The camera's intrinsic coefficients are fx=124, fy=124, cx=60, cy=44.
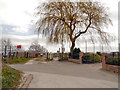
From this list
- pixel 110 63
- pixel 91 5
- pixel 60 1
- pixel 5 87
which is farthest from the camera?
pixel 60 1

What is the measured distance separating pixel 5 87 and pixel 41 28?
1528cm

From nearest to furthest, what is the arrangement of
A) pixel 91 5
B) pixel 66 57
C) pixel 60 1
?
pixel 91 5
pixel 60 1
pixel 66 57

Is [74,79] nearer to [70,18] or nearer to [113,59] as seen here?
[113,59]

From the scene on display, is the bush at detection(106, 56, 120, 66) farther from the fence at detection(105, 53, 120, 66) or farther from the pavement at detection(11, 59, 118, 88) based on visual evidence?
the pavement at detection(11, 59, 118, 88)

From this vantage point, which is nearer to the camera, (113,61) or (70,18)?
(113,61)

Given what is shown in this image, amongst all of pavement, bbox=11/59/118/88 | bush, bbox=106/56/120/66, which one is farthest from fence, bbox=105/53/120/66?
pavement, bbox=11/59/118/88

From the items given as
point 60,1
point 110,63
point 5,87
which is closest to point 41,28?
point 60,1

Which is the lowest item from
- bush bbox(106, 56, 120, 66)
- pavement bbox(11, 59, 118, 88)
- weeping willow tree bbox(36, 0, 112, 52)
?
pavement bbox(11, 59, 118, 88)

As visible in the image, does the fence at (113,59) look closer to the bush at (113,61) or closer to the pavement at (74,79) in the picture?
the bush at (113,61)

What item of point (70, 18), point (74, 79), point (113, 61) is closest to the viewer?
point (74, 79)

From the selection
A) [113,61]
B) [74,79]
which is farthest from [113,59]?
[74,79]

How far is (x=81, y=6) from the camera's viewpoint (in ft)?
61.8

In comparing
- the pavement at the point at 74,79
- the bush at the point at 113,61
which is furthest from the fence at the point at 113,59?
the pavement at the point at 74,79

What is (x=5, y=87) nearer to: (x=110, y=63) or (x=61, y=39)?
(x=110, y=63)
